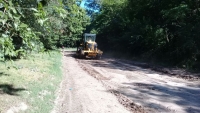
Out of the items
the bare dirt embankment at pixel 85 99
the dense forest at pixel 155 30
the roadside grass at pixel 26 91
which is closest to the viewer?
the roadside grass at pixel 26 91

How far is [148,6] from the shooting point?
28016 mm

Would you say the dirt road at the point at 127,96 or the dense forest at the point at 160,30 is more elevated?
the dense forest at the point at 160,30

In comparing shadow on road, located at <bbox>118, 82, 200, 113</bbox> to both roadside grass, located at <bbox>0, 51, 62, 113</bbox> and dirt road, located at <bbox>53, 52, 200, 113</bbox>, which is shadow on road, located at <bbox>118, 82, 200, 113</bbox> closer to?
dirt road, located at <bbox>53, 52, 200, 113</bbox>

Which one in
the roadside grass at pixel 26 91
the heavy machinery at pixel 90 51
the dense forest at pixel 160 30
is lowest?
the roadside grass at pixel 26 91

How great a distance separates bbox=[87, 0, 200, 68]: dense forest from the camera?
2036 centimetres

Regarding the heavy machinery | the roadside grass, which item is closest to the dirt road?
the roadside grass

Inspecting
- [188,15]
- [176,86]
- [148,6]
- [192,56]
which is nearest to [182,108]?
[176,86]

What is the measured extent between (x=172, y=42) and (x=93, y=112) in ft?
58.0

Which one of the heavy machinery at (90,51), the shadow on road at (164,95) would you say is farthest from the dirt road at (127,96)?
the heavy machinery at (90,51)

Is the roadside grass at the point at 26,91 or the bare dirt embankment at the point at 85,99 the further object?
the bare dirt embankment at the point at 85,99

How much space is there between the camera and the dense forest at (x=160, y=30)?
20359 mm

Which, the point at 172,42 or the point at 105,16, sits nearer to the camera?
the point at 172,42

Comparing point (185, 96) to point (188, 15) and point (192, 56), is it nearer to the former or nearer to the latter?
point (192, 56)

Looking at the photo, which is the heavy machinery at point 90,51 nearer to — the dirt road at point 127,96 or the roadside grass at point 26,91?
the dirt road at point 127,96
